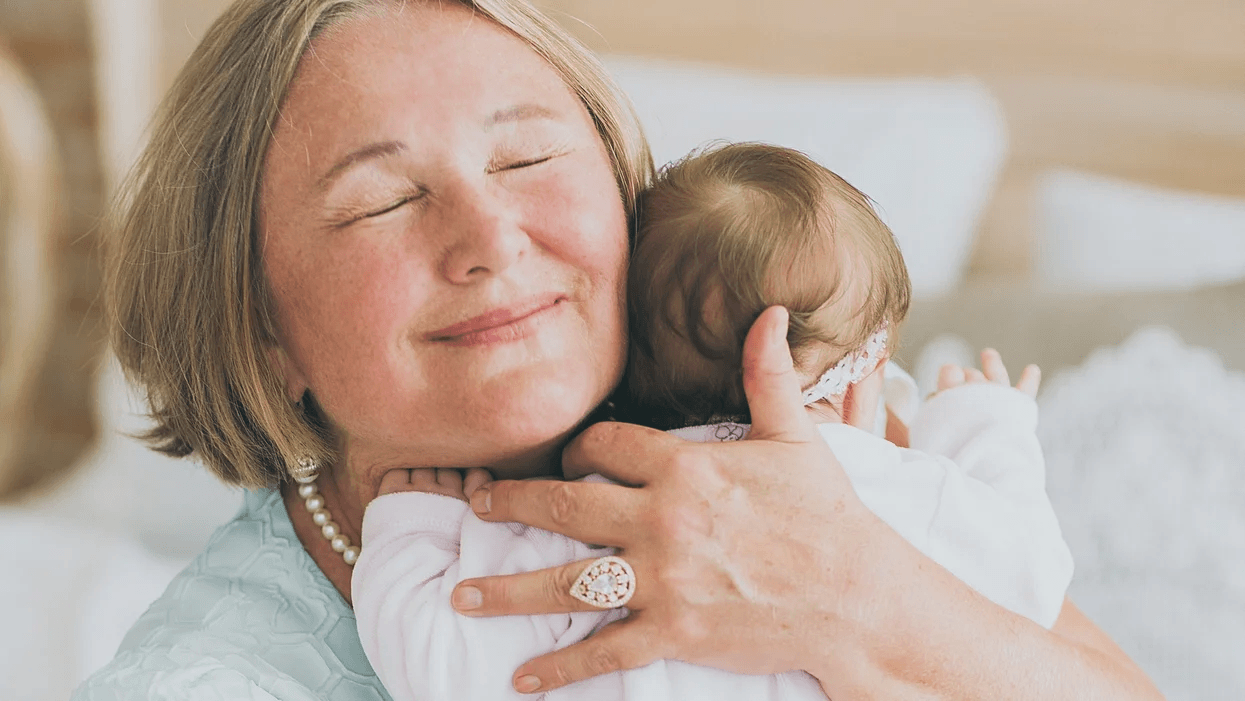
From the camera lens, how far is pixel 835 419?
1.25 m

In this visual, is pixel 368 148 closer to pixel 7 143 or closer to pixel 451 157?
pixel 451 157

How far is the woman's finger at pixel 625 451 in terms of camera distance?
42.3 inches

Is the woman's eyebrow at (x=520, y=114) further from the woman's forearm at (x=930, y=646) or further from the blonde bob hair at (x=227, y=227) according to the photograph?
the woman's forearm at (x=930, y=646)

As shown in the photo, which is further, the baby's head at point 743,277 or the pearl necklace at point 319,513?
the pearl necklace at point 319,513

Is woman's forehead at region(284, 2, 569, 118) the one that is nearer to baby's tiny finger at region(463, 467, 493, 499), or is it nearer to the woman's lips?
the woman's lips

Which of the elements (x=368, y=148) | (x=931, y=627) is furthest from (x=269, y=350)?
(x=931, y=627)

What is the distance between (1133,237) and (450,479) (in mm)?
1517

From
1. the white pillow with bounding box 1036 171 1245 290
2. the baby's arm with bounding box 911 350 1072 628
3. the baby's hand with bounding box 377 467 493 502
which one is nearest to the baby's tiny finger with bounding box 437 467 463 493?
the baby's hand with bounding box 377 467 493 502

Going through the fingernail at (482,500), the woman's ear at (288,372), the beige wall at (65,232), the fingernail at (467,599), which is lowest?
the beige wall at (65,232)

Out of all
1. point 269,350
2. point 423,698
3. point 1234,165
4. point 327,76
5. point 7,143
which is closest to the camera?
point 423,698

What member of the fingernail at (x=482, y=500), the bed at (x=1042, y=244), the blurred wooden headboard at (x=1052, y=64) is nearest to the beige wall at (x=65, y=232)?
the bed at (x=1042, y=244)

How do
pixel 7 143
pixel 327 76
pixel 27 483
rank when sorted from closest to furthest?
pixel 327 76
pixel 7 143
pixel 27 483

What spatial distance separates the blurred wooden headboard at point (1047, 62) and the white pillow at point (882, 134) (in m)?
0.22

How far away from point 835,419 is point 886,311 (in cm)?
14
